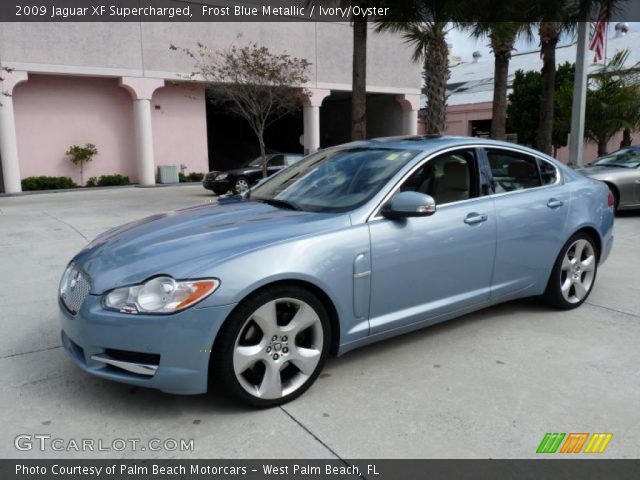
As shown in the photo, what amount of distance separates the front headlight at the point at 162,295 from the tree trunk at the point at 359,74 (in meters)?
9.84

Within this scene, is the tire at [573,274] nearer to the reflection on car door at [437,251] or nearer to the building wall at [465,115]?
the reflection on car door at [437,251]

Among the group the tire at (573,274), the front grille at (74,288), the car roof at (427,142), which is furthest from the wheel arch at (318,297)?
the tire at (573,274)

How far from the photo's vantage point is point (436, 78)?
43.0 feet

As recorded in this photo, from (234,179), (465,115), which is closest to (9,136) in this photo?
(234,179)

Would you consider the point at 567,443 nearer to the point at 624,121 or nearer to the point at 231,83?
the point at 231,83

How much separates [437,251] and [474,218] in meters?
0.48

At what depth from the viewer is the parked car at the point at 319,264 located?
118 inches

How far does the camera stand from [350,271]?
11.2ft

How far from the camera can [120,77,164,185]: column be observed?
71.3 feet

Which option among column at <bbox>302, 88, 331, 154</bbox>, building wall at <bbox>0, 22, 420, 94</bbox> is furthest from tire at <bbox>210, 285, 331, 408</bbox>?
column at <bbox>302, 88, 331, 154</bbox>

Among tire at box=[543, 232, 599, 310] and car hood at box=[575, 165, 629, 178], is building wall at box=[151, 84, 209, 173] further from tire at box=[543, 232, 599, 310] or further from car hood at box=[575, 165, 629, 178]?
tire at box=[543, 232, 599, 310]

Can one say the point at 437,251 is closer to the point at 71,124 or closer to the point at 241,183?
Result: the point at 241,183

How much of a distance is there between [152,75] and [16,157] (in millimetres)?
5936

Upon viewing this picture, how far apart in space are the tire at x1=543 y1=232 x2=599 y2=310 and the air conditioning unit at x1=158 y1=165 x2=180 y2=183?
20.4 meters
